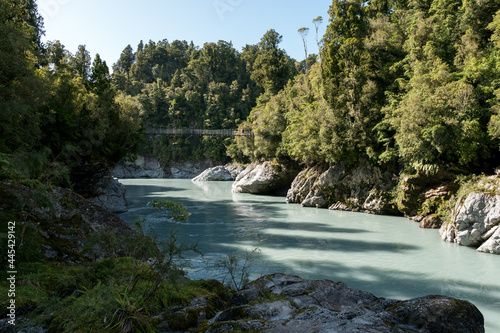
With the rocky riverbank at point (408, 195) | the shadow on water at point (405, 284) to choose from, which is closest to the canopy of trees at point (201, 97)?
the rocky riverbank at point (408, 195)

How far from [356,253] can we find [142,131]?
1481 centimetres

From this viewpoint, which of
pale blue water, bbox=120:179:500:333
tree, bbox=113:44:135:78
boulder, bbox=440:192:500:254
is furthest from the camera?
tree, bbox=113:44:135:78

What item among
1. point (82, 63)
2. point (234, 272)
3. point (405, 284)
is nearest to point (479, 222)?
point (405, 284)

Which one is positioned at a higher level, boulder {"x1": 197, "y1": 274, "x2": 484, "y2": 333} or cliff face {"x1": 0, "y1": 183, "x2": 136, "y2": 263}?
cliff face {"x1": 0, "y1": 183, "x2": 136, "y2": 263}

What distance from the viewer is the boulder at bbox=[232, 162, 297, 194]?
25.8m

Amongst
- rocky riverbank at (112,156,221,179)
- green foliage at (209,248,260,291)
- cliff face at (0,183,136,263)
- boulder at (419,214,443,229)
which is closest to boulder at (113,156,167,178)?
rocky riverbank at (112,156,221,179)

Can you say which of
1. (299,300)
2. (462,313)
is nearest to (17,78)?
(299,300)

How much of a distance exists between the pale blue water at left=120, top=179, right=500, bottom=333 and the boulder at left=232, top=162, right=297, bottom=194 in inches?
364

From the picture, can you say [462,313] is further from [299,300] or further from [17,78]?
[17,78]

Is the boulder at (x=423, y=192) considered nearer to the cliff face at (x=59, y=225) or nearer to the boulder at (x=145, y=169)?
the cliff face at (x=59, y=225)

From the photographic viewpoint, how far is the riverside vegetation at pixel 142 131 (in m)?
3.35

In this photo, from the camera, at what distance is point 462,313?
2740 mm

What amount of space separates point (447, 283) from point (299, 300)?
5.08 metres

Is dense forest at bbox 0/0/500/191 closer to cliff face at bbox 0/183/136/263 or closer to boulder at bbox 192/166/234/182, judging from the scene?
cliff face at bbox 0/183/136/263
